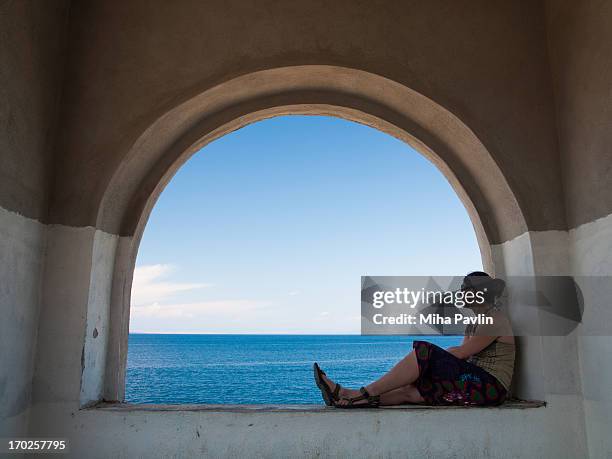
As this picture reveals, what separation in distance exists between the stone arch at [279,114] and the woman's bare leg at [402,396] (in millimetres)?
914

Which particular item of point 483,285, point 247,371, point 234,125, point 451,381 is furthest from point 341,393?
point 247,371

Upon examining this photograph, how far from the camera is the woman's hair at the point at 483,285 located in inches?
106

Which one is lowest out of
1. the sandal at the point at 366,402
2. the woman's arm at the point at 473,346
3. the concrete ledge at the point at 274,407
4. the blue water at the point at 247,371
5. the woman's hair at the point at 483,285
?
the blue water at the point at 247,371

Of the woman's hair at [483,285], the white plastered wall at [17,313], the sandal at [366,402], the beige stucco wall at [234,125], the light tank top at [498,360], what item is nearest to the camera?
the white plastered wall at [17,313]

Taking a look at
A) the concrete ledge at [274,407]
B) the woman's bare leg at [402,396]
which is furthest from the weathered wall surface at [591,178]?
the woman's bare leg at [402,396]

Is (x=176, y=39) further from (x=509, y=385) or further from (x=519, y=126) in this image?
(x=509, y=385)

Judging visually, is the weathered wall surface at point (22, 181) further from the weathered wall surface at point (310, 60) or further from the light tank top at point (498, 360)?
the light tank top at point (498, 360)

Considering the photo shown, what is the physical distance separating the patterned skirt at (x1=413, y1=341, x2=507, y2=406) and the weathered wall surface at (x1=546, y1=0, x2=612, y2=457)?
17.2 inches

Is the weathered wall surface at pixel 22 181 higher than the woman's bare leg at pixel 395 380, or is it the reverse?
the weathered wall surface at pixel 22 181

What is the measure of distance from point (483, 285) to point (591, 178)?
0.75m

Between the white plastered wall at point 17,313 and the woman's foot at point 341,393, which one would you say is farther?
the woman's foot at point 341,393

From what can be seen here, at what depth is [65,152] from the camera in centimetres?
267

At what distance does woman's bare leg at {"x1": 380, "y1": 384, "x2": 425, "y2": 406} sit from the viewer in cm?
254

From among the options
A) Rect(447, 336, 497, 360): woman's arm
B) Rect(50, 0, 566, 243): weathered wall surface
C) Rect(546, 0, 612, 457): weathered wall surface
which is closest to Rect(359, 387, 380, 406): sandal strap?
Rect(447, 336, 497, 360): woman's arm
